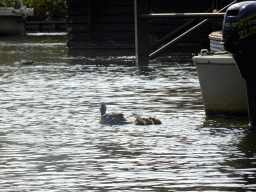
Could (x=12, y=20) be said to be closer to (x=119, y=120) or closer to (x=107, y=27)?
(x=107, y=27)

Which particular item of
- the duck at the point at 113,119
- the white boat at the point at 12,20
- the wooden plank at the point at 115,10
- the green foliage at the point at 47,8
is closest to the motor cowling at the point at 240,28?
the duck at the point at 113,119

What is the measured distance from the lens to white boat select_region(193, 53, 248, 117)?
8.20 metres

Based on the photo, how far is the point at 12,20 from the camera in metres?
46.7

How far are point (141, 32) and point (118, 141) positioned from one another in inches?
378

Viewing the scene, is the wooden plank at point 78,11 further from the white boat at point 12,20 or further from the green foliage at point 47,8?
the green foliage at point 47,8

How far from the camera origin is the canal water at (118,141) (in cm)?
540

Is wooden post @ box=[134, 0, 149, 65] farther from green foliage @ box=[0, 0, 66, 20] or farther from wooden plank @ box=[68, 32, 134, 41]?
green foliage @ box=[0, 0, 66, 20]

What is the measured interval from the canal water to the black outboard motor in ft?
2.34

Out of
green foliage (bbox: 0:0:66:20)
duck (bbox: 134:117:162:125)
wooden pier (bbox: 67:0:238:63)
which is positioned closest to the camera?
duck (bbox: 134:117:162:125)

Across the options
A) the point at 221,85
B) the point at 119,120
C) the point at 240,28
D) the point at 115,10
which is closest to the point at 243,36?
the point at 240,28

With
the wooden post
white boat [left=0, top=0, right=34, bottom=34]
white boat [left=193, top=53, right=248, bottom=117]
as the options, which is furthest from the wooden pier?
white boat [left=0, top=0, right=34, bottom=34]

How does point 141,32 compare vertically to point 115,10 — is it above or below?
below

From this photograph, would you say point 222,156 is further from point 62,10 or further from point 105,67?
point 62,10

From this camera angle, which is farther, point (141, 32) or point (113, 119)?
point (141, 32)
